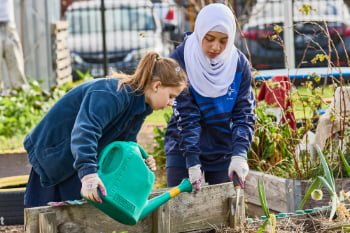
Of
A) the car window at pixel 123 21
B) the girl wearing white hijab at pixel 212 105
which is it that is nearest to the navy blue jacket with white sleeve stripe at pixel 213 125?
the girl wearing white hijab at pixel 212 105

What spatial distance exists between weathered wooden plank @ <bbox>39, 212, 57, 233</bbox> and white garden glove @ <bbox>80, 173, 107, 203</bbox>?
0.71ft

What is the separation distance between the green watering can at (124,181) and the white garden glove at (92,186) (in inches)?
1.6

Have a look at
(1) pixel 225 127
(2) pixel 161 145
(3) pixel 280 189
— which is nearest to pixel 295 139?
(3) pixel 280 189

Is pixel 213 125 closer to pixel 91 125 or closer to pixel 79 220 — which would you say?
pixel 79 220

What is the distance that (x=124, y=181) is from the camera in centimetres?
470

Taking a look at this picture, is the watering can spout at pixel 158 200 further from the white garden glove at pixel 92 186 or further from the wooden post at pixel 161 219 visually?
the white garden glove at pixel 92 186

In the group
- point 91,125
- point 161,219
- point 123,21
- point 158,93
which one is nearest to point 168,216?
point 161,219

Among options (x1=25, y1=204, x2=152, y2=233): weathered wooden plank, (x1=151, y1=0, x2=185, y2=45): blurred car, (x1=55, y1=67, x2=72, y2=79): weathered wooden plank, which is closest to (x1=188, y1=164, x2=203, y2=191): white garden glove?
(x1=25, y1=204, x2=152, y2=233): weathered wooden plank

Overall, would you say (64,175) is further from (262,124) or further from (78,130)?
(262,124)

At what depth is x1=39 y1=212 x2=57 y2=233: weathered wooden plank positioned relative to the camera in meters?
4.72

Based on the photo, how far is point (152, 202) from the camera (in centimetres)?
489

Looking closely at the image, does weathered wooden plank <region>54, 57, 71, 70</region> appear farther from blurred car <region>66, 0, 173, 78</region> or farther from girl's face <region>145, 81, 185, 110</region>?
girl's face <region>145, 81, 185, 110</region>

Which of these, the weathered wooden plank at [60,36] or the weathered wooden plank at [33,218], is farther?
the weathered wooden plank at [60,36]

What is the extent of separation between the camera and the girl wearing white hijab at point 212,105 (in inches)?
217
